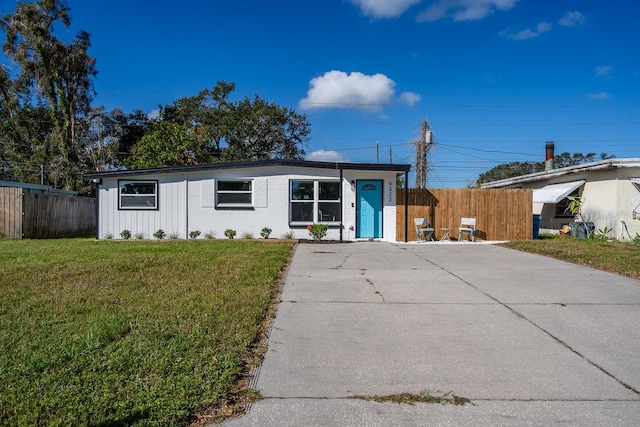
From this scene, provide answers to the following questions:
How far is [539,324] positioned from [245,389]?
365cm

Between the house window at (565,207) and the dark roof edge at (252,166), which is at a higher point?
the dark roof edge at (252,166)

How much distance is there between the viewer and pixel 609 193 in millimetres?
14953

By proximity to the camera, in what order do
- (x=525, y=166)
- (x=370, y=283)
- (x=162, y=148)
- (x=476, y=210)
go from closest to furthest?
(x=370, y=283) < (x=476, y=210) < (x=162, y=148) < (x=525, y=166)

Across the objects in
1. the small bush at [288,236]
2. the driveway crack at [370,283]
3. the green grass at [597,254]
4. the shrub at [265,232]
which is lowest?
the driveway crack at [370,283]

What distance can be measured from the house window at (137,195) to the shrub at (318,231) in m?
5.97

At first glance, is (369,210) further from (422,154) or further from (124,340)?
(422,154)

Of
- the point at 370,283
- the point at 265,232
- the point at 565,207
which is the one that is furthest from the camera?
the point at 565,207

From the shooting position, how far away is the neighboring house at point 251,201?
1527 cm

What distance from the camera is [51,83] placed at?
2939 centimetres

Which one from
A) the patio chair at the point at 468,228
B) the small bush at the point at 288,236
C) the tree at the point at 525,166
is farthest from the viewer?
the tree at the point at 525,166

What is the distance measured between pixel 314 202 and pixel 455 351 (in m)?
11.5

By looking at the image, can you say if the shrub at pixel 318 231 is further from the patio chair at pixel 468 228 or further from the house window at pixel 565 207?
the house window at pixel 565 207

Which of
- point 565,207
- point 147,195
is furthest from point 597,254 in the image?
point 147,195

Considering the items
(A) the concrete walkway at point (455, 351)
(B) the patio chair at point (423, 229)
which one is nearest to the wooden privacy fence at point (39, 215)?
(A) the concrete walkway at point (455, 351)
